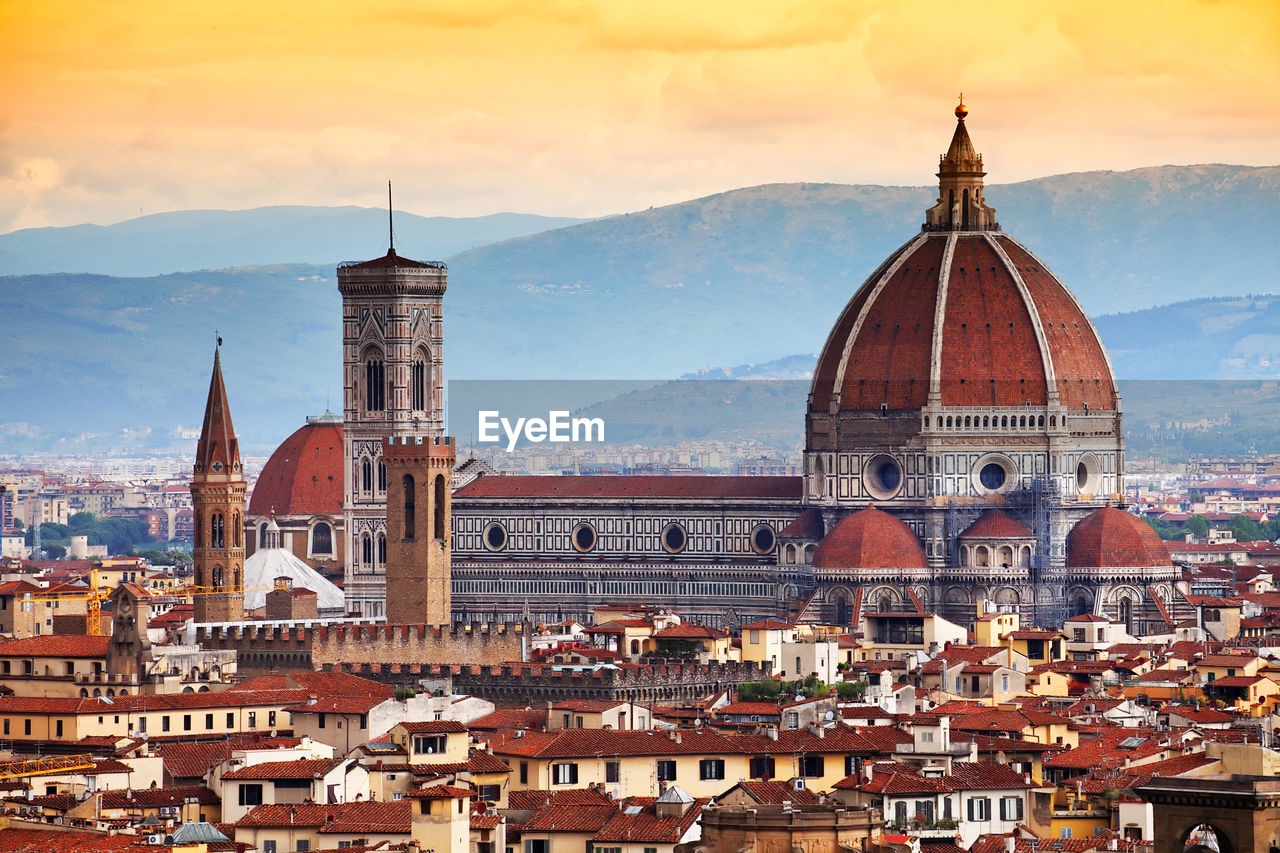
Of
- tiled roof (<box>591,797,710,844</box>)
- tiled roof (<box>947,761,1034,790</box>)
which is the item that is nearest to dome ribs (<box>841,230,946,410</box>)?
tiled roof (<box>947,761,1034,790</box>)

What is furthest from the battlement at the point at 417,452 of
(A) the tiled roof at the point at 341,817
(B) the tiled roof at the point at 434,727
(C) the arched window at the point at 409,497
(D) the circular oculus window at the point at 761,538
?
(A) the tiled roof at the point at 341,817

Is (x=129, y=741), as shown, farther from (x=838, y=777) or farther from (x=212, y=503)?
(x=212, y=503)

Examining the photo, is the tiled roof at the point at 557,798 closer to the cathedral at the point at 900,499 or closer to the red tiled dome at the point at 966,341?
the cathedral at the point at 900,499

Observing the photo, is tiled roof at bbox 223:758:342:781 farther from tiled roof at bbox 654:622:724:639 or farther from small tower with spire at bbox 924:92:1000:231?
small tower with spire at bbox 924:92:1000:231

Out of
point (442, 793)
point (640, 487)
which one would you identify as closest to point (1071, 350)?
point (640, 487)

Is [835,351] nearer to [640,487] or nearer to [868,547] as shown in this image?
[640,487]
